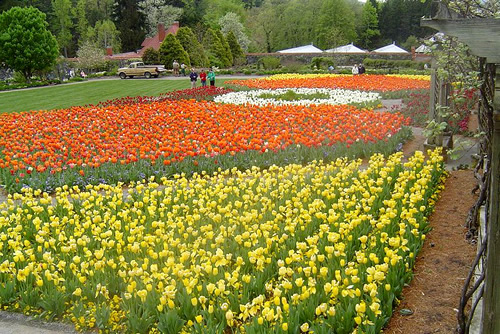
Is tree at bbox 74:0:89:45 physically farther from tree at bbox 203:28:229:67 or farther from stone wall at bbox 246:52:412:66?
stone wall at bbox 246:52:412:66

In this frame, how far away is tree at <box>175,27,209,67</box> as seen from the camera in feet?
163

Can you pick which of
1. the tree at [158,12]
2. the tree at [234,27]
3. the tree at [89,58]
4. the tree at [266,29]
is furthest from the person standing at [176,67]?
the tree at [266,29]

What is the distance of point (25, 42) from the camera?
141ft

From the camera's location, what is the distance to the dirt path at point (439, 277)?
392 cm

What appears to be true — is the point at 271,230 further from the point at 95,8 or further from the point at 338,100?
the point at 95,8

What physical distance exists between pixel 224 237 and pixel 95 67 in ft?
172

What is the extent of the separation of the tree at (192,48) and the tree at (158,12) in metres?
18.5

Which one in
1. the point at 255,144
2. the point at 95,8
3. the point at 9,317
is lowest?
the point at 9,317

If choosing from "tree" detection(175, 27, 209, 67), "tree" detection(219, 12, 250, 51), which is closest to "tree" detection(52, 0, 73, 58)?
"tree" detection(219, 12, 250, 51)

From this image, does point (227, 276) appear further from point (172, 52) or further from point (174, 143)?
point (172, 52)

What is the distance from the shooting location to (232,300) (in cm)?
391

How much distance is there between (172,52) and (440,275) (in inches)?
1806

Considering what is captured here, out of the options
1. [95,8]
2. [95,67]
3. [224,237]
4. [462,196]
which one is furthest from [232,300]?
[95,8]

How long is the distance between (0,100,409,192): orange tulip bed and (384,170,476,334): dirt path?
11.5 ft
